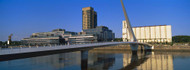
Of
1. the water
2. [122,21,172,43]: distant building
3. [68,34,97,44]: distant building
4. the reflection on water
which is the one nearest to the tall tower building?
[122,21,172,43]: distant building

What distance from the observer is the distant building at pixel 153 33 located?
10006 centimetres

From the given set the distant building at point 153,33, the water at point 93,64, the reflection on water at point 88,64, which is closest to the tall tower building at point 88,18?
the distant building at point 153,33

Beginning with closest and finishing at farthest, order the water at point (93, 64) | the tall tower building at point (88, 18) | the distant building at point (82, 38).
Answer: the water at point (93, 64)
the distant building at point (82, 38)
the tall tower building at point (88, 18)

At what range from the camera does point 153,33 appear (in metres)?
108

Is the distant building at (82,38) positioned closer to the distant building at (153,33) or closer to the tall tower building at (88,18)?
the distant building at (153,33)

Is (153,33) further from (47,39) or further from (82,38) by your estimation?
(47,39)

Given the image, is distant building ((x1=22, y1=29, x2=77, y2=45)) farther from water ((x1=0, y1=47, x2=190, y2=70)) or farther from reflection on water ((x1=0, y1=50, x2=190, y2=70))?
water ((x1=0, y1=47, x2=190, y2=70))

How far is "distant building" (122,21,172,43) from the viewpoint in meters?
100

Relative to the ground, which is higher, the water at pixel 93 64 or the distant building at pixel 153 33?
the distant building at pixel 153 33

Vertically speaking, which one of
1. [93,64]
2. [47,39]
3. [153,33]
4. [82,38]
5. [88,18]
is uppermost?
[88,18]

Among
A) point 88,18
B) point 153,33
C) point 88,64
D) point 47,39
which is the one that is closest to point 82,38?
point 47,39

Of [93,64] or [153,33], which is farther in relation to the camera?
[153,33]

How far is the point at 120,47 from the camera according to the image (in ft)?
238

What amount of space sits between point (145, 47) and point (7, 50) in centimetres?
6240
